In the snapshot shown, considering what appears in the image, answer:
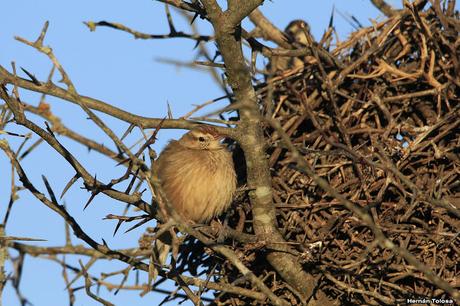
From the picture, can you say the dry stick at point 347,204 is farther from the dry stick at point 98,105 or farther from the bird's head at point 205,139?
the bird's head at point 205,139

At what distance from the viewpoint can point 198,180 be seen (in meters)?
5.74

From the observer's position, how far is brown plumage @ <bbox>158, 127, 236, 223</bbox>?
5625 millimetres

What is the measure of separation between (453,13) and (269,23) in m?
1.83

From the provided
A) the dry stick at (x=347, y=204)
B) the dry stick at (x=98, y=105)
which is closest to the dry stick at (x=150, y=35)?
the dry stick at (x=98, y=105)

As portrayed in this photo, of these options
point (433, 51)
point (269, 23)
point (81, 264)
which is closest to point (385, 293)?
point (433, 51)

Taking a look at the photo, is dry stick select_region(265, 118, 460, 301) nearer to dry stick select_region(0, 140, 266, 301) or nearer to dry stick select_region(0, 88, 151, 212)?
dry stick select_region(0, 140, 266, 301)

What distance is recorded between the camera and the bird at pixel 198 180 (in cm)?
562

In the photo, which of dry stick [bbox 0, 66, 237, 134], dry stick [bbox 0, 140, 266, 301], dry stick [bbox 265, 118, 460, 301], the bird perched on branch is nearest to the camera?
dry stick [bbox 265, 118, 460, 301]

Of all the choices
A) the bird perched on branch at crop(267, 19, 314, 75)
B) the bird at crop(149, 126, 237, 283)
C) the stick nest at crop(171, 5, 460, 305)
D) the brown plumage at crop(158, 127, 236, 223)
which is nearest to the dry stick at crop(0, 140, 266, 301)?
the stick nest at crop(171, 5, 460, 305)

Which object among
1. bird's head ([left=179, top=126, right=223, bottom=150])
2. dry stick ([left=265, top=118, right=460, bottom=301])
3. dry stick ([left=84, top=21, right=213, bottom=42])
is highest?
dry stick ([left=84, top=21, right=213, bottom=42])

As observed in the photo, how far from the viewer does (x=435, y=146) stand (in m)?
5.33

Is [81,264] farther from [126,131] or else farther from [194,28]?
[194,28]

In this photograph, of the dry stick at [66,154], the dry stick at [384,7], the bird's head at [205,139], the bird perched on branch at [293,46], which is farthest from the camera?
the dry stick at [384,7]

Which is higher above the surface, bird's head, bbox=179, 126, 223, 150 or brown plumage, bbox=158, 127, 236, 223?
bird's head, bbox=179, 126, 223, 150
